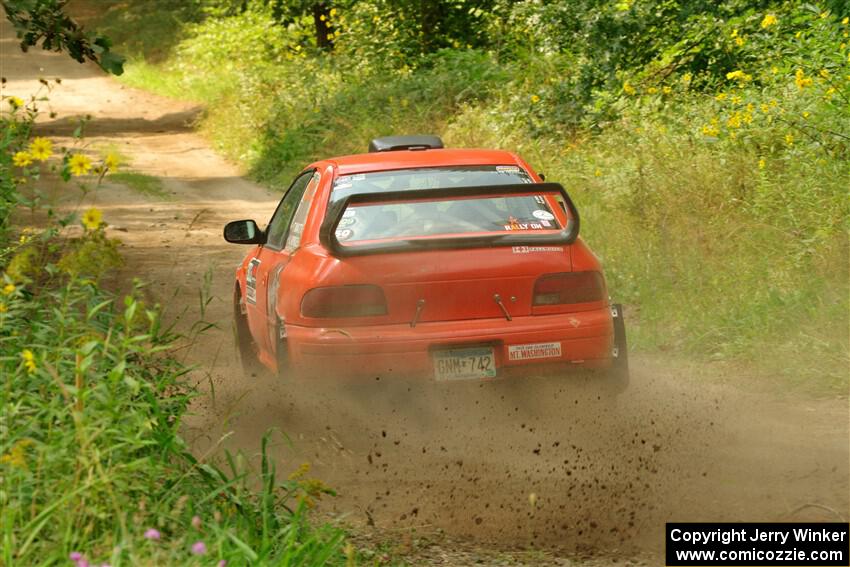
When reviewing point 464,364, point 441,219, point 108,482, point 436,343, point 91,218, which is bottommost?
point 464,364

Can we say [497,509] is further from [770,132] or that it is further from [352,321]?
[770,132]

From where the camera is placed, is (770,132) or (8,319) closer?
(8,319)

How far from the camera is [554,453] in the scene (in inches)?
255

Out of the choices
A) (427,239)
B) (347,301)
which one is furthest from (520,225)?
(347,301)

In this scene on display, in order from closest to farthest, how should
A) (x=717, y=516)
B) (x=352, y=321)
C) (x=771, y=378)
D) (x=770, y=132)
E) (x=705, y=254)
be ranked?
1. (x=717, y=516)
2. (x=352, y=321)
3. (x=771, y=378)
4. (x=705, y=254)
5. (x=770, y=132)

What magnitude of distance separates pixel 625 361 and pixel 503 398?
0.74 meters

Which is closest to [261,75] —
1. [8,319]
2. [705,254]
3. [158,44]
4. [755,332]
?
[158,44]

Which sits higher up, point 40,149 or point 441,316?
point 40,149

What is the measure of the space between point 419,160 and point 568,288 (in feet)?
4.86

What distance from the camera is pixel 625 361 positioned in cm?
707

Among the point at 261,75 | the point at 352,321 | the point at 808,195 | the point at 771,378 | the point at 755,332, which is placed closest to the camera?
the point at 352,321

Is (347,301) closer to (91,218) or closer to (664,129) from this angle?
(91,218)

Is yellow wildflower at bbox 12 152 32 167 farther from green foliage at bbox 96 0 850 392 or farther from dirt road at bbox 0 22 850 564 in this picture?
green foliage at bbox 96 0 850 392

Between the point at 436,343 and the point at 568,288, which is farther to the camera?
the point at 568,288
